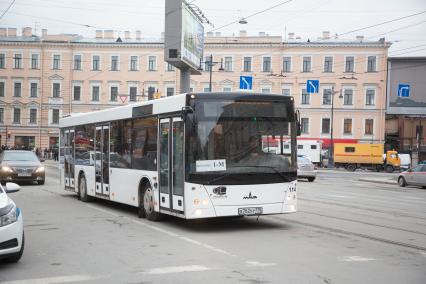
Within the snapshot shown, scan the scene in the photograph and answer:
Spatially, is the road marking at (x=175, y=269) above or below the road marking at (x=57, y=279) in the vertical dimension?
above

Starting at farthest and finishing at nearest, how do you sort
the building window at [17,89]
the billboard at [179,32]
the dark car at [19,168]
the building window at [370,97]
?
the building window at [17,89] → the building window at [370,97] → the billboard at [179,32] → the dark car at [19,168]

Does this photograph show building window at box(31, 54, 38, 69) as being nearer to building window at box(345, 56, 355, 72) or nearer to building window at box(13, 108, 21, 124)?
building window at box(13, 108, 21, 124)

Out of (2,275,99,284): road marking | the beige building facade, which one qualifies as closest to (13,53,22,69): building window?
the beige building facade

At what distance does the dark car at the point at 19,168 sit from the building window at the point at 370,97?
5411 cm

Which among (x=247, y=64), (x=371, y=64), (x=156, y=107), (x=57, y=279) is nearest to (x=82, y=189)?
(x=156, y=107)

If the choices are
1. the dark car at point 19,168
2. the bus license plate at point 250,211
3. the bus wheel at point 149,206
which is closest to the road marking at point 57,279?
the bus license plate at point 250,211

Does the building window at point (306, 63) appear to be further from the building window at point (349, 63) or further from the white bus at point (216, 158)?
the white bus at point (216, 158)

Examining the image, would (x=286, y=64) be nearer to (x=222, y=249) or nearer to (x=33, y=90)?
(x=33, y=90)

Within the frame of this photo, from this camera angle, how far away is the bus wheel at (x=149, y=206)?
1291 cm

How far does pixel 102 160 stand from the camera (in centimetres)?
1634

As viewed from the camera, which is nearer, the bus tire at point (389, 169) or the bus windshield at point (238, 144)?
the bus windshield at point (238, 144)

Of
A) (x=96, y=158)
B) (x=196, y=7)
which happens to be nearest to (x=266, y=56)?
(x=196, y=7)

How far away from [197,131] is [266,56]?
64.6 meters

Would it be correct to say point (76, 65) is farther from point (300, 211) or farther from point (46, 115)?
point (300, 211)
